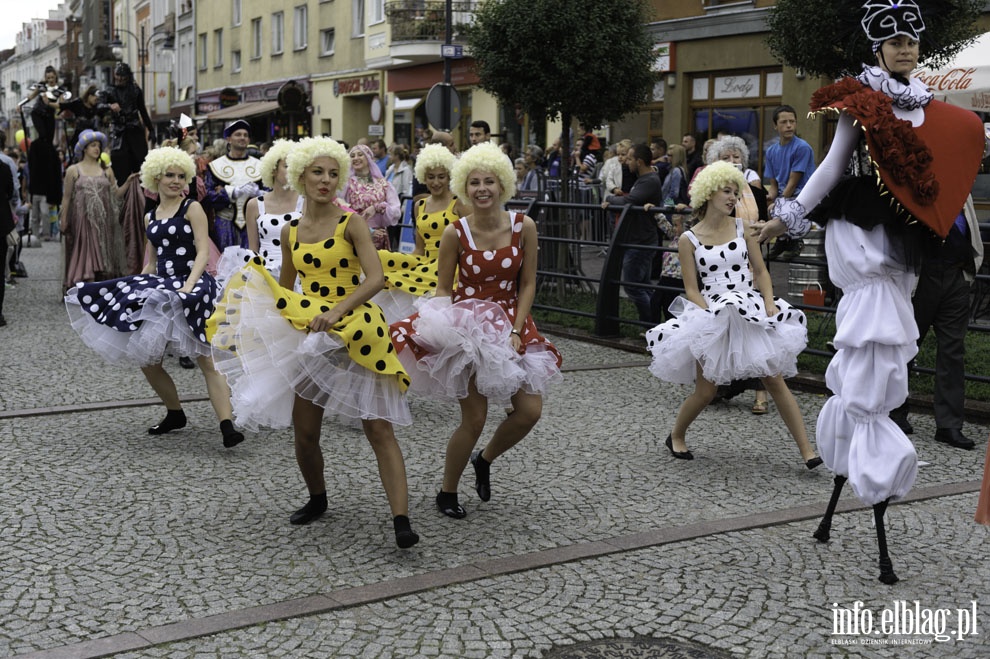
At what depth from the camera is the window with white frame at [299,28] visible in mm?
44750

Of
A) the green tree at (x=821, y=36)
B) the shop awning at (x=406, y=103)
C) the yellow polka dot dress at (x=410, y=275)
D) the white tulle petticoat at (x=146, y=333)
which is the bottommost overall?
the white tulle petticoat at (x=146, y=333)

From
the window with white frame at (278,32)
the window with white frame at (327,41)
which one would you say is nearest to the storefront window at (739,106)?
the window with white frame at (327,41)

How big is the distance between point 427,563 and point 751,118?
1937cm

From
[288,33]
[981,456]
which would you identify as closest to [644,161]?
[981,456]

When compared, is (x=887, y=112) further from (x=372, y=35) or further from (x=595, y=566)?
(x=372, y=35)

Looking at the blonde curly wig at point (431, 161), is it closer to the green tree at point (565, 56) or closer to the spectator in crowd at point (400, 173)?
the green tree at point (565, 56)

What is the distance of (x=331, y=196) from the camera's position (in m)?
5.64

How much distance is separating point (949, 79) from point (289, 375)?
10497 mm

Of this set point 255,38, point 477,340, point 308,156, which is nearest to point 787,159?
point 477,340

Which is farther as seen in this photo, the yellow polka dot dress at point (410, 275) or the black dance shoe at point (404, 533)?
the yellow polka dot dress at point (410, 275)

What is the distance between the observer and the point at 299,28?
45000mm

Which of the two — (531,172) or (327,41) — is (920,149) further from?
(327,41)

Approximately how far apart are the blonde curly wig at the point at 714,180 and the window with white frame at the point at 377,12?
31.7 metres

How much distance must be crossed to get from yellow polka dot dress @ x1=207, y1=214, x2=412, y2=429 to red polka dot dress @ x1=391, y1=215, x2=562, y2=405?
0.25 m
